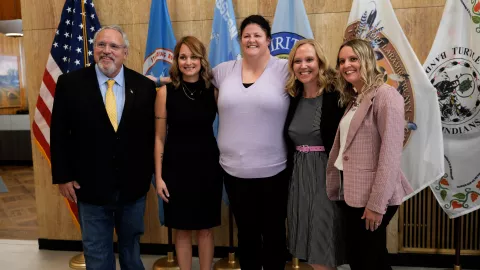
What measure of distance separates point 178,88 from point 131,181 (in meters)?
0.58

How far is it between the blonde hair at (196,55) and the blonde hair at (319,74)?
1.53ft

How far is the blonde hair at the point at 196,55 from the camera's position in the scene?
85.7 inches

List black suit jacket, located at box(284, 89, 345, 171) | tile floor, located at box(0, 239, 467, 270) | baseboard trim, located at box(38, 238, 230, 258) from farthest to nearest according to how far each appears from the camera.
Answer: baseboard trim, located at box(38, 238, 230, 258), tile floor, located at box(0, 239, 467, 270), black suit jacket, located at box(284, 89, 345, 171)

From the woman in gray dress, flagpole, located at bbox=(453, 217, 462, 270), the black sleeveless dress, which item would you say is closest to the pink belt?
the woman in gray dress

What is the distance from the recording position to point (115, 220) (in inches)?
88.0

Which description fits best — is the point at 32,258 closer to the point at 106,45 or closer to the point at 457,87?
the point at 106,45

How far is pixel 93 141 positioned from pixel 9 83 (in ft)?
26.9

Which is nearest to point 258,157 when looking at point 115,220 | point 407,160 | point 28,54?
point 115,220

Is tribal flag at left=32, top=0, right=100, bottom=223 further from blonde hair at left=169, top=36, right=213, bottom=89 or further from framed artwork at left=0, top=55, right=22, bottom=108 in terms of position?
framed artwork at left=0, top=55, right=22, bottom=108

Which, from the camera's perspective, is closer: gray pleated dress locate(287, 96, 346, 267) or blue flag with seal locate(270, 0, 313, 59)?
gray pleated dress locate(287, 96, 346, 267)

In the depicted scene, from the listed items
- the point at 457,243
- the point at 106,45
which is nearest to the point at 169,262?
the point at 106,45

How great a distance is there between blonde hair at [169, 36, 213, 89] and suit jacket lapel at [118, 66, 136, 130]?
0.23 metres

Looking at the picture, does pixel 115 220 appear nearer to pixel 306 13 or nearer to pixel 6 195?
pixel 306 13

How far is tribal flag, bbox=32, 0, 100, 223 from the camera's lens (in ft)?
9.82
